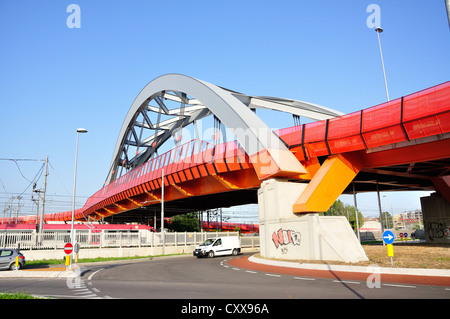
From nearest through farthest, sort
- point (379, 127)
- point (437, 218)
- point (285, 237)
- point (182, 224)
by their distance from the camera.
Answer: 1. point (379, 127)
2. point (285, 237)
3. point (437, 218)
4. point (182, 224)

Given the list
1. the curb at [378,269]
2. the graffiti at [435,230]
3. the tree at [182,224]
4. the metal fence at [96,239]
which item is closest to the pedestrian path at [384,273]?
the curb at [378,269]

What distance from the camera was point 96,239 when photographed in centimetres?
3325

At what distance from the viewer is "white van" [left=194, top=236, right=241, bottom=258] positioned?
29627mm

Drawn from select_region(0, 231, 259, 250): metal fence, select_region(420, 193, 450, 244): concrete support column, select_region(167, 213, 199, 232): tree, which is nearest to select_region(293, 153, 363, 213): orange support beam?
select_region(420, 193, 450, 244): concrete support column

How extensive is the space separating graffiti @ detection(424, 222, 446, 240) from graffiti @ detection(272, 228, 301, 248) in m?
21.2

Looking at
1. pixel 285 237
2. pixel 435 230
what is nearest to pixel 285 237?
pixel 285 237

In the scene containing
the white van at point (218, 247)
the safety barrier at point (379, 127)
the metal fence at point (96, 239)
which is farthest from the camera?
the white van at point (218, 247)

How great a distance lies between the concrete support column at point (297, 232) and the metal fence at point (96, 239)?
15108 millimetres

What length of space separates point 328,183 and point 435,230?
2029 centimetres

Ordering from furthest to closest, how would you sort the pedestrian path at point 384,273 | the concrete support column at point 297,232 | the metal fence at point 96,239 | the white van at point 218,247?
the white van at point 218,247 < the metal fence at point 96,239 < the concrete support column at point 297,232 < the pedestrian path at point 384,273

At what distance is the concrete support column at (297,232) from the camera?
17.7 meters

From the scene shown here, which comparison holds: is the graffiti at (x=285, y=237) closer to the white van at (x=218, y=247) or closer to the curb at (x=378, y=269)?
the curb at (x=378, y=269)

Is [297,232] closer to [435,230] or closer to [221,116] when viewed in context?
[221,116]
